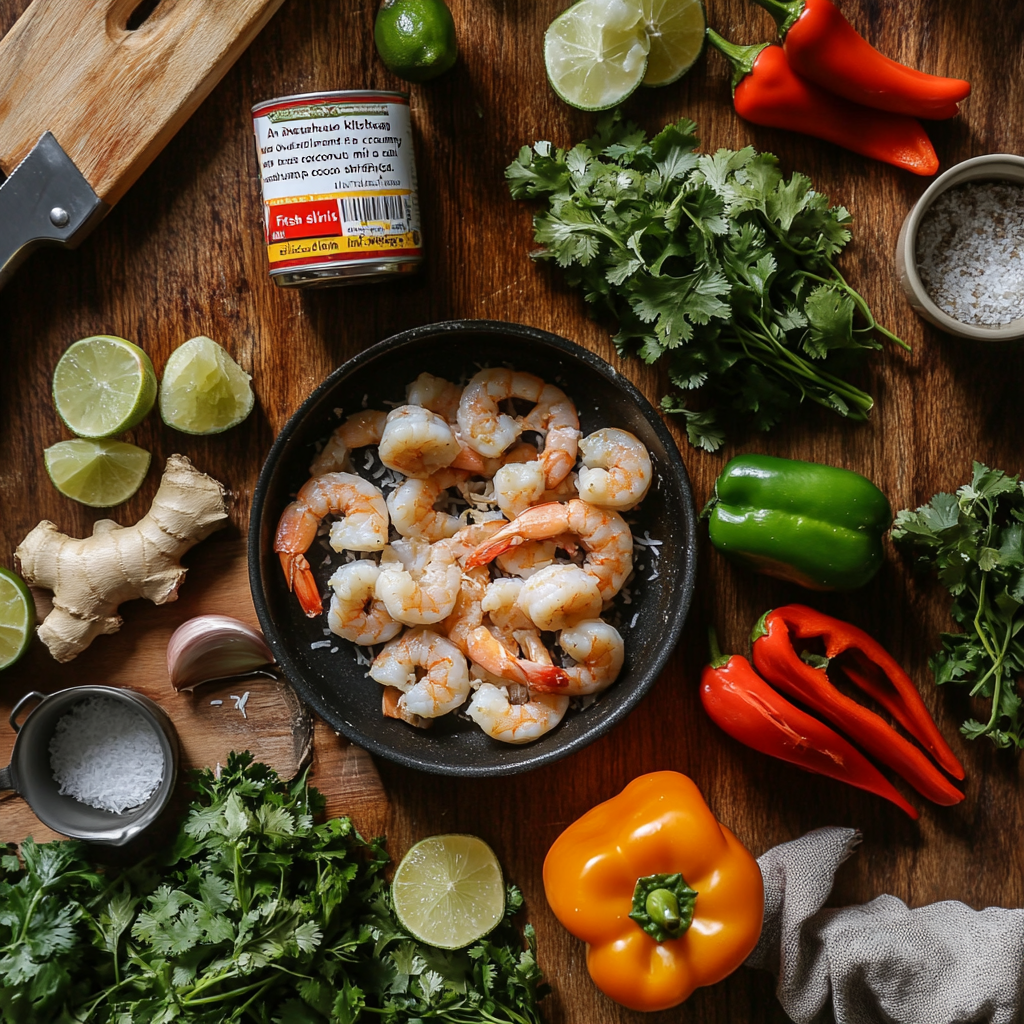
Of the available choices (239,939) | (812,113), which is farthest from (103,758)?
(812,113)

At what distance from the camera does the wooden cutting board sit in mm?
1962

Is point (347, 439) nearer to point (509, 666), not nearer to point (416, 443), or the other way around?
point (416, 443)

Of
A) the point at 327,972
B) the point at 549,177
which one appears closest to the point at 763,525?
the point at 549,177

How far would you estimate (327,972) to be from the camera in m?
1.74

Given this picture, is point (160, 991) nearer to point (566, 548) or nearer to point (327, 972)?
point (327, 972)

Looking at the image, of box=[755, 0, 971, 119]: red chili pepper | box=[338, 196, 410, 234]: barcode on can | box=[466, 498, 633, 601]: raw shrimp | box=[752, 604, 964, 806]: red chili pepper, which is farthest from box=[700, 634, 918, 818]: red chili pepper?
box=[755, 0, 971, 119]: red chili pepper

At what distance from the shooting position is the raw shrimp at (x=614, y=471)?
1755 mm

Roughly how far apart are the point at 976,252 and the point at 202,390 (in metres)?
1.68

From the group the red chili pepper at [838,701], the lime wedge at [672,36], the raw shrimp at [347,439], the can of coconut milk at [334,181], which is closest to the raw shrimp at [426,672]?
the raw shrimp at [347,439]

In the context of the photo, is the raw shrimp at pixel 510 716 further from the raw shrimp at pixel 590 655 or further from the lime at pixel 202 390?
the lime at pixel 202 390

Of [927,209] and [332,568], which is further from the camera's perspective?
[332,568]

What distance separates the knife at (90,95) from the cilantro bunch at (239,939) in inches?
49.6

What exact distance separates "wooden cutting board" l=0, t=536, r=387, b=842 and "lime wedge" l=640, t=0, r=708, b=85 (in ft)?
4.55

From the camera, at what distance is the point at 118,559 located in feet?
6.15
